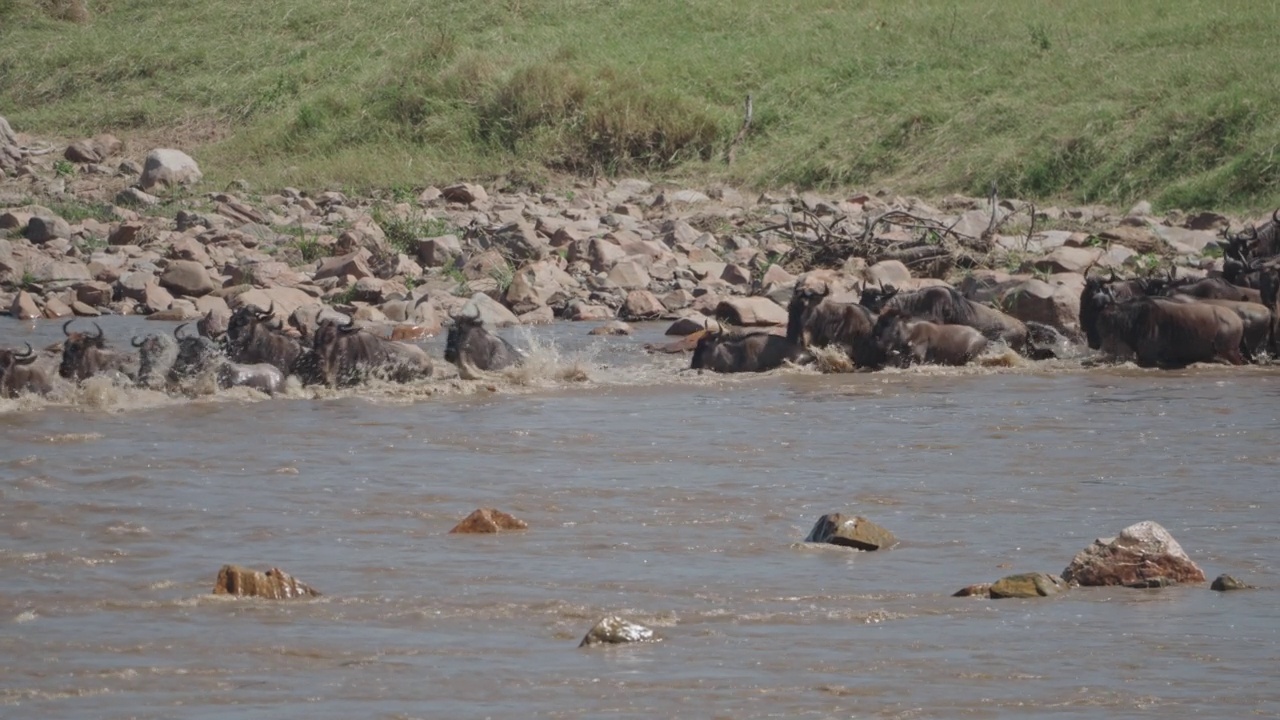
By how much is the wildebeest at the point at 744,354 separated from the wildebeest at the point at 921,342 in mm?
533

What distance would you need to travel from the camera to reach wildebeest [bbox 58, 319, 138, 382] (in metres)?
9.98

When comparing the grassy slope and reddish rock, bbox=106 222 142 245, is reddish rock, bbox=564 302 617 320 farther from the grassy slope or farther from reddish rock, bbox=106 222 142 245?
the grassy slope

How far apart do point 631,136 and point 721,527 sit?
54.9 feet

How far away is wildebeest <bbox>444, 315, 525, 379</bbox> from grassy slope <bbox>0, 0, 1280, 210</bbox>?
9.70 m

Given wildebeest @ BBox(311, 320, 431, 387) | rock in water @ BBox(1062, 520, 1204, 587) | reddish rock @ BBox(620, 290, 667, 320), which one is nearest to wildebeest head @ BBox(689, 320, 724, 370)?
wildebeest @ BBox(311, 320, 431, 387)

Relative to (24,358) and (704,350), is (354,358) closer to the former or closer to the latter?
(24,358)

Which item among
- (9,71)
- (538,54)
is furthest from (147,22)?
(538,54)

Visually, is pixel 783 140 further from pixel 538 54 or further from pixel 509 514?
pixel 509 514

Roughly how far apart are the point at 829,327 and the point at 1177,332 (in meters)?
2.32

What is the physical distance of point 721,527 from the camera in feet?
21.0

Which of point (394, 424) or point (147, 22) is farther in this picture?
point (147, 22)

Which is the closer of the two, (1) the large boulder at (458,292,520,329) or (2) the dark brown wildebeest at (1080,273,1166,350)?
(2) the dark brown wildebeest at (1080,273,1166,350)

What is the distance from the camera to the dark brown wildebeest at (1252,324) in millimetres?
11594

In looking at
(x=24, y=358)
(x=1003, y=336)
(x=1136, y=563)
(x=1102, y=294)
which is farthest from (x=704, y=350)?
(x=1136, y=563)
